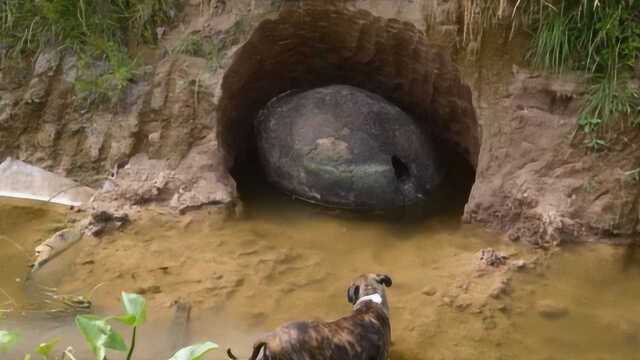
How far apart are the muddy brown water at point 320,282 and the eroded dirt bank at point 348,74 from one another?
0.89ft

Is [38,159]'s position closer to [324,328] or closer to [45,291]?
[45,291]

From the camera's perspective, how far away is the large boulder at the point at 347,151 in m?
5.64

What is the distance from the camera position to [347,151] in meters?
5.67

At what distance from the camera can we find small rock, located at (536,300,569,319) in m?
4.36

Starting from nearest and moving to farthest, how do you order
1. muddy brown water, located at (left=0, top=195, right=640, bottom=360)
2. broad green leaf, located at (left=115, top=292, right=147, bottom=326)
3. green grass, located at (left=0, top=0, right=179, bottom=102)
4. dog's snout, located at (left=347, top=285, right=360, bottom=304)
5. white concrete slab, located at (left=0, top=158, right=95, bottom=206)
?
broad green leaf, located at (left=115, top=292, right=147, bottom=326) < dog's snout, located at (left=347, top=285, right=360, bottom=304) < muddy brown water, located at (left=0, top=195, right=640, bottom=360) < white concrete slab, located at (left=0, top=158, right=95, bottom=206) < green grass, located at (left=0, top=0, right=179, bottom=102)

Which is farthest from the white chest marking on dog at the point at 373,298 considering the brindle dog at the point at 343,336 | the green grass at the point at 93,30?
the green grass at the point at 93,30

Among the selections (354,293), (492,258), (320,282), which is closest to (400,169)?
(492,258)

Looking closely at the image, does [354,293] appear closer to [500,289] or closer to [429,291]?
[429,291]

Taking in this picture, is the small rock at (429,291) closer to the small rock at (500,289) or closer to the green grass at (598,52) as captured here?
the small rock at (500,289)

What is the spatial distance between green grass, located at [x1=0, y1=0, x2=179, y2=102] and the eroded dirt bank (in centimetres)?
11

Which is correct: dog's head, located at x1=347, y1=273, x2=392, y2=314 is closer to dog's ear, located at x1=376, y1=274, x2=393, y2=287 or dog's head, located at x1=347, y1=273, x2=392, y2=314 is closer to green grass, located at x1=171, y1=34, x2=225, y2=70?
dog's ear, located at x1=376, y1=274, x2=393, y2=287

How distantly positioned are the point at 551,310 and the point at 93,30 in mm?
3578

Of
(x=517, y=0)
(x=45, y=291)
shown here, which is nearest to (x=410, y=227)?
(x=517, y=0)

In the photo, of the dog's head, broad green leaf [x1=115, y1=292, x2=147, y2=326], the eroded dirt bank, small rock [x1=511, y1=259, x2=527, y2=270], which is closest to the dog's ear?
the dog's head
